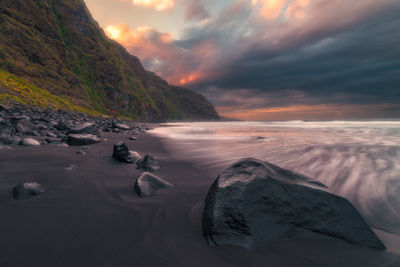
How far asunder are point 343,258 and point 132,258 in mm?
1671

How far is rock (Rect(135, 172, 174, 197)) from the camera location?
230cm

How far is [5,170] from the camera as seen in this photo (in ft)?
8.59

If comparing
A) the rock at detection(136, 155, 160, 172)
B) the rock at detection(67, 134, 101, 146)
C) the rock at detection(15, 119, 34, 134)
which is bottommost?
the rock at detection(136, 155, 160, 172)

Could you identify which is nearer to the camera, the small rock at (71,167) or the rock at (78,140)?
the small rock at (71,167)

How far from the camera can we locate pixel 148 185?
2.45 m

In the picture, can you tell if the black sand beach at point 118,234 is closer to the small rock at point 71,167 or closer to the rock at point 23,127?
the small rock at point 71,167

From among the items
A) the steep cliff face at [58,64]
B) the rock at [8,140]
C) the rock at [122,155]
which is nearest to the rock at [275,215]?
the rock at [122,155]

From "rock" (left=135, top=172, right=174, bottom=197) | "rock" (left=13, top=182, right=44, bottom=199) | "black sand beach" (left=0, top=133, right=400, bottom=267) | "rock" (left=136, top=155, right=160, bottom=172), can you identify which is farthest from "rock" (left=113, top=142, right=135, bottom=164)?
"rock" (left=13, top=182, right=44, bottom=199)

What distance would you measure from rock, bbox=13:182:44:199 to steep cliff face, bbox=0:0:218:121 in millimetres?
21906

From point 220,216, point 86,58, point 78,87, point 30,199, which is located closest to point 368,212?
point 220,216

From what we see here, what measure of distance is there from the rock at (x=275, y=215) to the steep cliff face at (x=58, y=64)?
2398 centimetres

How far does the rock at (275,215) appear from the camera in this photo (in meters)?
1.53

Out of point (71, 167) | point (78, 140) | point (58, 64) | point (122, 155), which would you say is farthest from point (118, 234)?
point (58, 64)

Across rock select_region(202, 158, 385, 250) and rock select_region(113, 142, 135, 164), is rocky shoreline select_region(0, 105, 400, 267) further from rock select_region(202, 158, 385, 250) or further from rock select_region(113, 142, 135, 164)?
rock select_region(113, 142, 135, 164)
